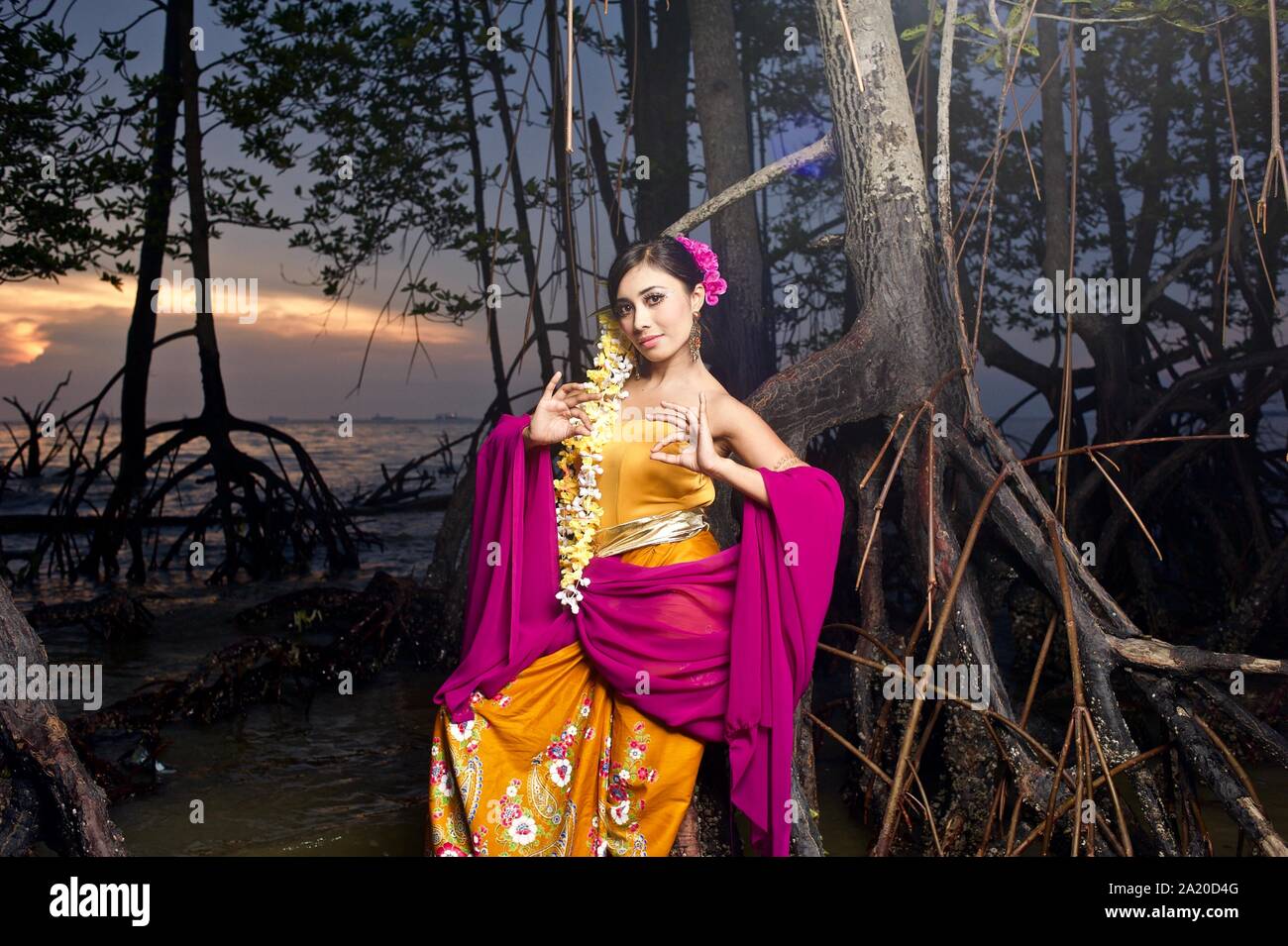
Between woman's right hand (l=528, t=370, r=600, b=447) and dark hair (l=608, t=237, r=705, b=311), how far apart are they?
0.78ft

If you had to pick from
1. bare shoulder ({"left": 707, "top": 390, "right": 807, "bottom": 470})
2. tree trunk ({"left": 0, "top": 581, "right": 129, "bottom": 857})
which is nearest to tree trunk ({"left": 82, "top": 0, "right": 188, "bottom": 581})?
tree trunk ({"left": 0, "top": 581, "right": 129, "bottom": 857})

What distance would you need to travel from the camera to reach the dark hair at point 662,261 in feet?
8.52

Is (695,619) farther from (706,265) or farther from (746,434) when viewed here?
(706,265)

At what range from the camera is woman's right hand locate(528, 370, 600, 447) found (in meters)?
2.54

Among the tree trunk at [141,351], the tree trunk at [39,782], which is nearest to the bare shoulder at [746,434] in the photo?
the tree trunk at [39,782]

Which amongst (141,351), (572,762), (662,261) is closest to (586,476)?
(662,261)

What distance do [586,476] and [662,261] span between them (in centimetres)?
52

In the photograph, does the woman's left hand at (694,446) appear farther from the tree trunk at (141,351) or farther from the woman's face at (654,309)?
the tree trunk at (141,351)

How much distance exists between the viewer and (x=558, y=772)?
252 centimetres
